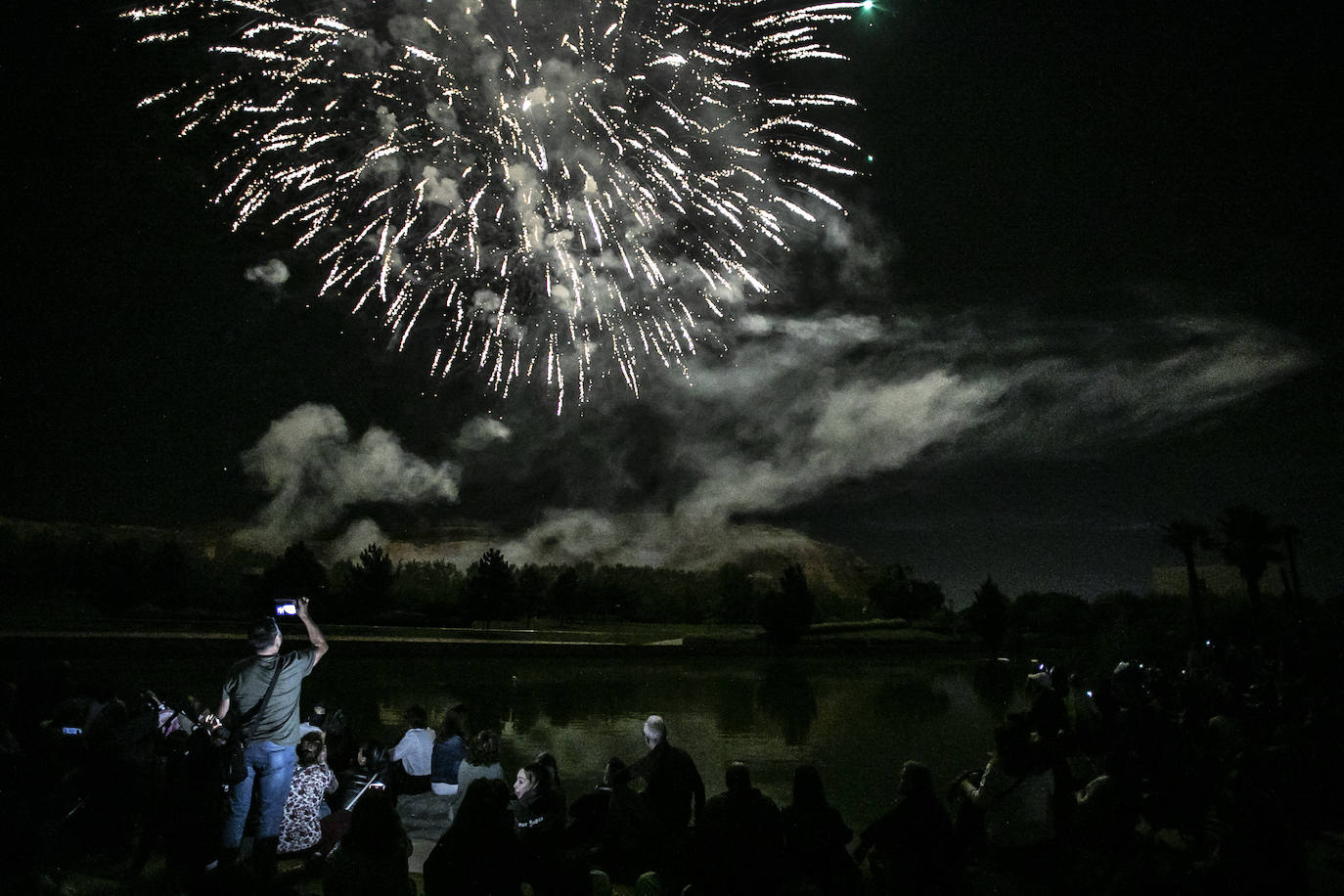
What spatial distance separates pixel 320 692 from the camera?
90.3 feet

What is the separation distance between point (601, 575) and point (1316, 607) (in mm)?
123233

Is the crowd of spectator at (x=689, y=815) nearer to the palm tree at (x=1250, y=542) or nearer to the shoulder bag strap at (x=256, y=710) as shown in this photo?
the shoulder bag strap at (x=256, y=710)

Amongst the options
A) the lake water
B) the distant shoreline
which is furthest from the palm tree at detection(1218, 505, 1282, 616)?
the distant shoreline

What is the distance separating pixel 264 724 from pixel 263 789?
497mm

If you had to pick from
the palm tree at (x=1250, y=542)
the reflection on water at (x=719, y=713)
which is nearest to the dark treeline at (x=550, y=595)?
the palm tree at (x=1250, y=542)

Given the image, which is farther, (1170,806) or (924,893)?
(1170,806)

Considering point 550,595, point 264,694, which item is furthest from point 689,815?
point 550,595

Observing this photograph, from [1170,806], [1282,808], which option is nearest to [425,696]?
[1170,806]

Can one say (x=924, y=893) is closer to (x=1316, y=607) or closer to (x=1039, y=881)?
(x=1039, y=881)

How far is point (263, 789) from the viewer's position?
19.7 feet

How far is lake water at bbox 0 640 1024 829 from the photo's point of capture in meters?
15.7

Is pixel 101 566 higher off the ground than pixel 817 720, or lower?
higher

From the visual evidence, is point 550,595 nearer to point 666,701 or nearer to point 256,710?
point 666,701

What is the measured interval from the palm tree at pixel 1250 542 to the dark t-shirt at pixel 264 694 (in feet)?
187
